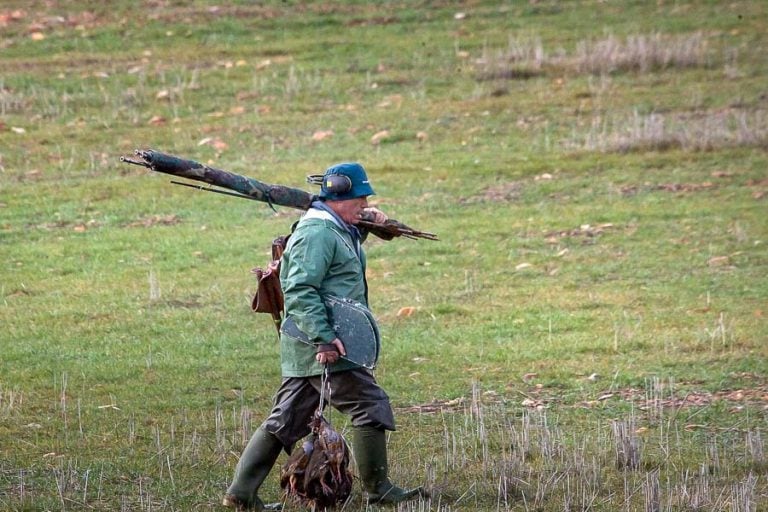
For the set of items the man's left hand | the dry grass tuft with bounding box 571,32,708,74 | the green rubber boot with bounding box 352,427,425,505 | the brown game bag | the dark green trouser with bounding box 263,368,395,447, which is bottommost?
the green rubber boot with bounding box 352,427,425,505

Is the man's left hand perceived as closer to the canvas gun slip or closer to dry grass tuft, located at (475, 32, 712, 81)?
the canvas gun slip

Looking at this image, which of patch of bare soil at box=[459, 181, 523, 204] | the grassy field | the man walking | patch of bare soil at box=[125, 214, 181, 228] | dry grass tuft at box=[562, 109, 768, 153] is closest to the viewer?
the man walking

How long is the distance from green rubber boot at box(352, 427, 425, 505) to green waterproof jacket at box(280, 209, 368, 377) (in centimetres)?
37

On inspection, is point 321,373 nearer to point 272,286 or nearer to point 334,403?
point 334,403

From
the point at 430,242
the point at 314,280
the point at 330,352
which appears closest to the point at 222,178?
the point at 314,280

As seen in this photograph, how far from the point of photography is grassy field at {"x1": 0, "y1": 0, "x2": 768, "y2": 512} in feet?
26.8

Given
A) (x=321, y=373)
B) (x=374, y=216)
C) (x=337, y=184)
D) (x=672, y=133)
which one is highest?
(x=672, y=133)

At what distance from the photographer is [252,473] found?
7.00m

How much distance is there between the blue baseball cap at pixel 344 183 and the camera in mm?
7012

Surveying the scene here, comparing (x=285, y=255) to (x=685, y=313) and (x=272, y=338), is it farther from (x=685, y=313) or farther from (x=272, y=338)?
(x=685, y=313)

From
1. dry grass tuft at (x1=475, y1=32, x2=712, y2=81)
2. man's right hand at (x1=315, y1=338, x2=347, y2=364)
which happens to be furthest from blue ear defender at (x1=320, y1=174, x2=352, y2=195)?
dry grass tuft at (x1=475, y1=32, x2=712, y2=81)

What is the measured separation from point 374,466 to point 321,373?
0.56 metres

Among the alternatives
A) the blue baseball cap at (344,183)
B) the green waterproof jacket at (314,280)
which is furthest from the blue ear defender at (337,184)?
the green waterproof jacket at (314,280)

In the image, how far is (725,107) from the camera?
68.4 ft
